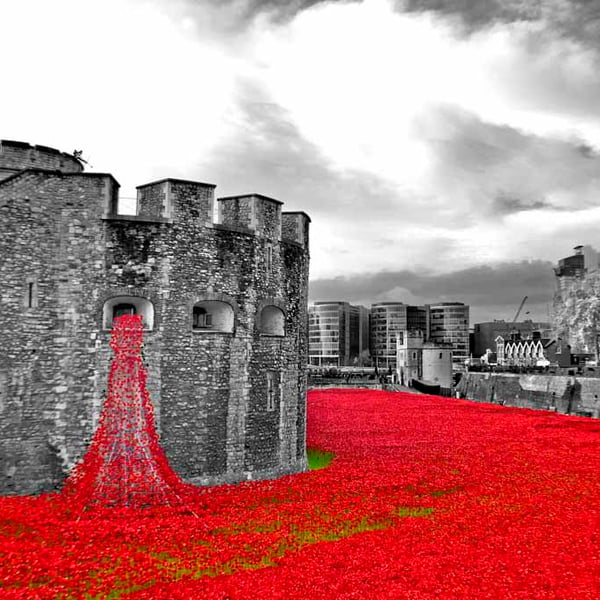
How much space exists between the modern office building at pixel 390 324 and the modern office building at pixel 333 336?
5773 millimetres

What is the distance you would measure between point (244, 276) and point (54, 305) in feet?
18.2

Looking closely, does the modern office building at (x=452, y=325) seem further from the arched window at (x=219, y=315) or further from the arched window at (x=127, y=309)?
the arched window at (x=127, y=309)

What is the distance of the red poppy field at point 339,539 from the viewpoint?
8.59 meters

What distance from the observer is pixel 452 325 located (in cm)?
16462

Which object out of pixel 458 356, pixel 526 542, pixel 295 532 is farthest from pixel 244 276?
pixel 458 356

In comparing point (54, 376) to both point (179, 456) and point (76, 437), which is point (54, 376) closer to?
point (76, 437)

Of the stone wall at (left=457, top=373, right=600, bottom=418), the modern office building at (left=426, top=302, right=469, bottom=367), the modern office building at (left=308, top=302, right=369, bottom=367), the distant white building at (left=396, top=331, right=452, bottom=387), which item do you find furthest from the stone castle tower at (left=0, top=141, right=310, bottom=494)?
the modern office building at (left=426, top=302, right=469, bottom=367)

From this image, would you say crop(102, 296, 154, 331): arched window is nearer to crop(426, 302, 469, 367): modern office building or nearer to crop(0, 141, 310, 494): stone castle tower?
crop(0, 141, 310, 494): stone castle tower

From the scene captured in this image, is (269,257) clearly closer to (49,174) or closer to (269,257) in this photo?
(269,257)

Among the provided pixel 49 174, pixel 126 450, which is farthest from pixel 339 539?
pixel 49 174

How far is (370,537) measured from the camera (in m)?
10.9

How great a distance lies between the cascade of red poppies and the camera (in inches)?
520

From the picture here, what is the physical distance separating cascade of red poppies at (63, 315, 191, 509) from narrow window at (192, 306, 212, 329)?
2.83 metres

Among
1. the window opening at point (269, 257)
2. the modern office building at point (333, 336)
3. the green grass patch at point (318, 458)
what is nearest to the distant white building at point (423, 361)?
the green grass patch at point (318, 458)
